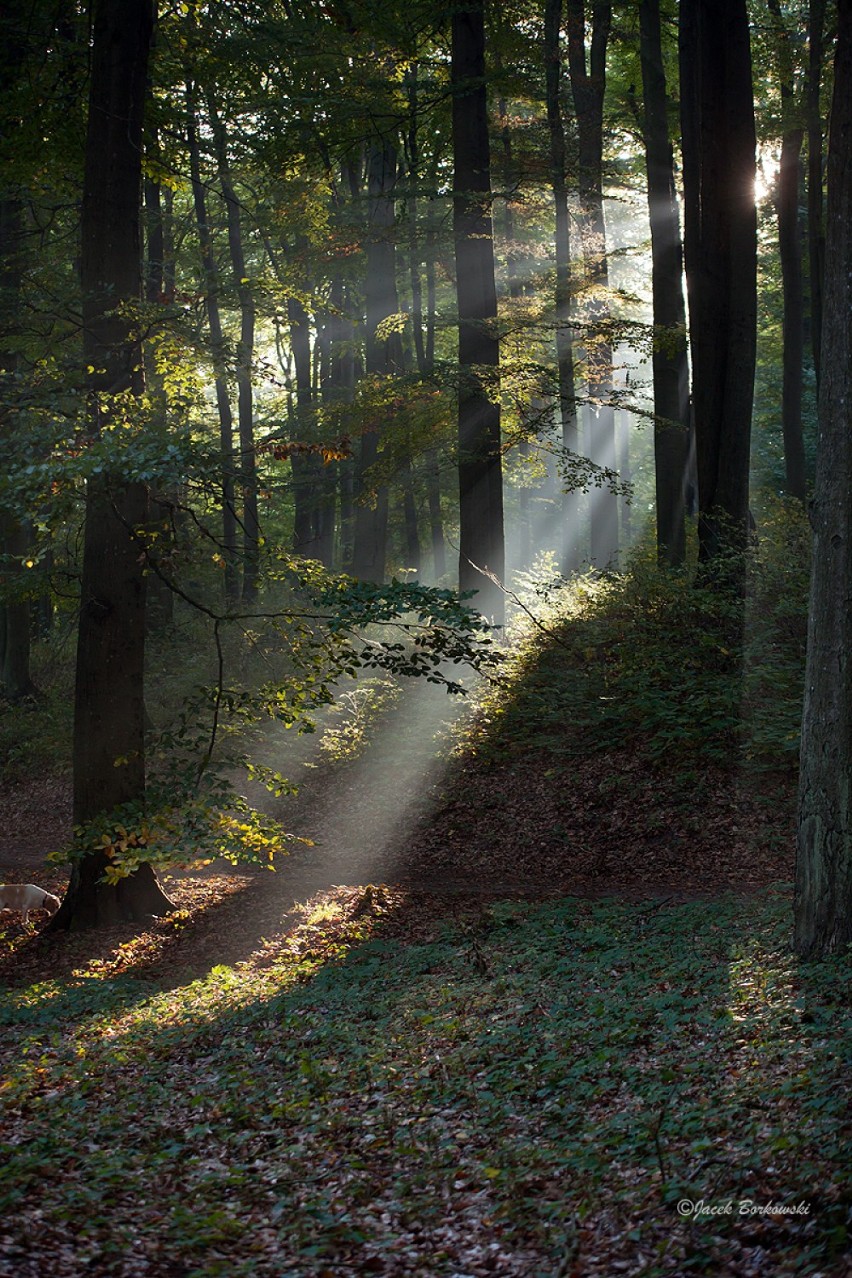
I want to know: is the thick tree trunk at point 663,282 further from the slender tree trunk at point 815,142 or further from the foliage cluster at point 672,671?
the slender tree trunk at point 815,142

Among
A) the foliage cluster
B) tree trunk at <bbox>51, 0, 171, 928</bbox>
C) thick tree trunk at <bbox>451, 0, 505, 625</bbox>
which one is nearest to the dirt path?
the foliage cluster

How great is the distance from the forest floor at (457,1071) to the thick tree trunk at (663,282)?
307 inches

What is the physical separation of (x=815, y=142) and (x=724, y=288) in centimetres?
1046

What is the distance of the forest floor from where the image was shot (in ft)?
13.4

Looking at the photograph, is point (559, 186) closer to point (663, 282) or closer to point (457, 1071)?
point (663, 282)

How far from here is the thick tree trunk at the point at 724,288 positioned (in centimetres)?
1370

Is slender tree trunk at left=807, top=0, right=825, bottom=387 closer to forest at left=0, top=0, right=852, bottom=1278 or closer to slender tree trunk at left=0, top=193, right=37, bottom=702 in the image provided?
forest at left=0, top=0, right=852, bottom=1278

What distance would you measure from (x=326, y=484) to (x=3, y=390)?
1780 cm

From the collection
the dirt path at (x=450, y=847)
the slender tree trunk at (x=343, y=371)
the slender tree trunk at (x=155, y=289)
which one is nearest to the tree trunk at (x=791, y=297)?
the slender tree trunk at (x=343, y=371)

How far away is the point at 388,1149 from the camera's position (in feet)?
16.7

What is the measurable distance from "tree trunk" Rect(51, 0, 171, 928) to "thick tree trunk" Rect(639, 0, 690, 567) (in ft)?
35.6

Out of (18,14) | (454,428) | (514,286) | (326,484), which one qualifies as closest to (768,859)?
(454,428)

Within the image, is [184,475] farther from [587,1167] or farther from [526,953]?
[587,1167]

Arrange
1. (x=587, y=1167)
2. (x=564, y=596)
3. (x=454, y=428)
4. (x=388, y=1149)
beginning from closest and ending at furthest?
(x=587, y=1167) → (x=388, y=1149) → (x=454, y=428) → (x=564, y=596)
